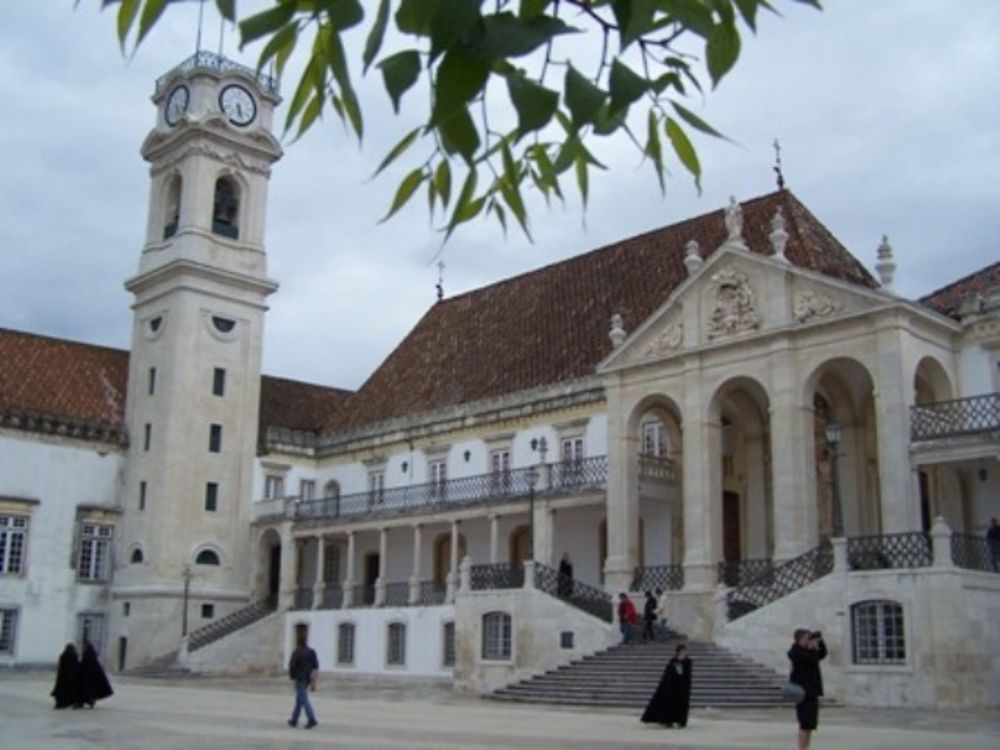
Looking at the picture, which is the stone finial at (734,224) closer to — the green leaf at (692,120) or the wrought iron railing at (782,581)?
the wrought iron railing at (782,581)

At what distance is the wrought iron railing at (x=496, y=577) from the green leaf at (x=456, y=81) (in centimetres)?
2522

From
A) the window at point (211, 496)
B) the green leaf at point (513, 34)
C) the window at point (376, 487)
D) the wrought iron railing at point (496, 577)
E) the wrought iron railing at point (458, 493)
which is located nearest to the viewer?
the green leaf at point (513, 34)

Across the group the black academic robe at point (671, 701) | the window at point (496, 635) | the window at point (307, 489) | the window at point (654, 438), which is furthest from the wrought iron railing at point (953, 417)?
the window at point (307, 489)

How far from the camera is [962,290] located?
2655 centimetres

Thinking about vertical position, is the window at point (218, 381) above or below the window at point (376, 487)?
above

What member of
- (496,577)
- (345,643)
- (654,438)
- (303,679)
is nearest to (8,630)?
(345,643)

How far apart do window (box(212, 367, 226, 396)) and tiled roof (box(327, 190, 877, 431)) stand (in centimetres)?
489

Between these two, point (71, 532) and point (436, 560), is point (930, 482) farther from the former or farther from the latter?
point (71, 532)

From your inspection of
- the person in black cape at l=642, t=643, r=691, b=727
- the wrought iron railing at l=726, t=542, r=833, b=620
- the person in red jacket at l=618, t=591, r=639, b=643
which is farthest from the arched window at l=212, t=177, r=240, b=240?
the person in black cape at l=642, t=643, r=691, b=727

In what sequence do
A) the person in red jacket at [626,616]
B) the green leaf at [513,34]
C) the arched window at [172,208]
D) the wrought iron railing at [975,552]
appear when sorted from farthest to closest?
the arched window at [172,208] → the person in red jacket at [626,616] → the wrought iron railing at [975,552] → the green leaf at [513,34]

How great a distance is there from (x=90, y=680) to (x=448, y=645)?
526 inches

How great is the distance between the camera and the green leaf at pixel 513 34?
2.40 meters

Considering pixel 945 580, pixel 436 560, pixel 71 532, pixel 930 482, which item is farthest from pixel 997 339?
pixel 71 532

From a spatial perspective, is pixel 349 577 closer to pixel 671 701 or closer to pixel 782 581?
pixel 782 581
